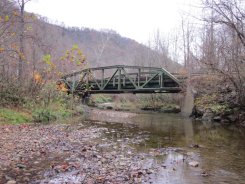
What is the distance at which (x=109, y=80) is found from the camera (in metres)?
24.0

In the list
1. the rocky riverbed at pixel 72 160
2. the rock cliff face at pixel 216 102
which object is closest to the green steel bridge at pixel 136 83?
the rock cliff face at pixel 216 102

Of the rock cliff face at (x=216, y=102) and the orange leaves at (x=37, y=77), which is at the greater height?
the orange leaves at (x=37, y=77)

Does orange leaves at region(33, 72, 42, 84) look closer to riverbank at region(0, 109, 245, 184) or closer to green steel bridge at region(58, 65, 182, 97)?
green steel bridge at region(58, 65, 182, 97)

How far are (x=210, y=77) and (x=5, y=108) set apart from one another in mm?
11604

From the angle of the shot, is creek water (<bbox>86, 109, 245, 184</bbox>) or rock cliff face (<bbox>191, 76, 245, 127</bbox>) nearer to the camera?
creek water (<bbox>86, 109, 245, 184</bbox>)

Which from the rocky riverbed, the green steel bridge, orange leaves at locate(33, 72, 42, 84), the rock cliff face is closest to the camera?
the rocky riverbed

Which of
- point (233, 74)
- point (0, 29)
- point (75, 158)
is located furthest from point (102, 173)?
point (233, 74)

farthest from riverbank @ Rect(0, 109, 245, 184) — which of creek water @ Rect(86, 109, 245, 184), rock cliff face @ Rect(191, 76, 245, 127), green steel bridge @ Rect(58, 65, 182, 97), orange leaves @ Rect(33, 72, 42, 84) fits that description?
green steel bridge @ Rect(58, 65, 182, 97)

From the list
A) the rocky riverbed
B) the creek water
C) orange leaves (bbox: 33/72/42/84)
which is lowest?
the creek water

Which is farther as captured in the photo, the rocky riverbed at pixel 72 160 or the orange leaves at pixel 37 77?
the orange leaves at pixel 37 77

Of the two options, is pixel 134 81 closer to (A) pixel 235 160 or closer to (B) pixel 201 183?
(A) pixel 235 160

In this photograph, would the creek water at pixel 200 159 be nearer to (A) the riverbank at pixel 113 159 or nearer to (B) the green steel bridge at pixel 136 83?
(A) the riverbank at pixel 113 159

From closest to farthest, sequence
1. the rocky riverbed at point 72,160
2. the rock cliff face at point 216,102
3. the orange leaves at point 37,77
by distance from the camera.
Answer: the rocky riverbed at point 72,160 → the orange leaves at point 37,77 → the rock cliff face at point 216,102

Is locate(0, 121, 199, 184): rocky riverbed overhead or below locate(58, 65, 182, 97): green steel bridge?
below
